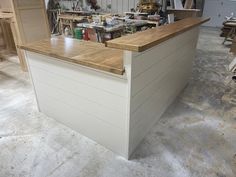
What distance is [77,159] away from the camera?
62.9 inches

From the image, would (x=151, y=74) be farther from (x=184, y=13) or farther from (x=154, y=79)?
(x=184, y=13)

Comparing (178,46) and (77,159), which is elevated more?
(178,46)

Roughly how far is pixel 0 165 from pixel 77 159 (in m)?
0.63

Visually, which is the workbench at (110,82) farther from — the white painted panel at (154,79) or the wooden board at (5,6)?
the wooden board at (5,6)

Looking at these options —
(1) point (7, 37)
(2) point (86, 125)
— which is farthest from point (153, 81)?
(1) point (7, 37)

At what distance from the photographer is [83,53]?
1.60 meters

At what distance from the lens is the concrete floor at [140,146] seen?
1506 mm

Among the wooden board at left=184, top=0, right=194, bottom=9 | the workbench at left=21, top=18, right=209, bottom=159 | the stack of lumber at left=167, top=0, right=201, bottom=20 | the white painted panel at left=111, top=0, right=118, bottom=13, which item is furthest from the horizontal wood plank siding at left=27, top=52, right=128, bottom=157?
the wooden board at left=184, top=0, right=194, bottom=9

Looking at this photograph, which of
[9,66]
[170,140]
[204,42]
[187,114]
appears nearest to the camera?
[170,140]

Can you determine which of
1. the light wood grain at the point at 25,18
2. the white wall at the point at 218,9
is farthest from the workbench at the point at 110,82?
the white wall at the point at 218,9

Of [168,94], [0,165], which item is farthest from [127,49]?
[0,165]

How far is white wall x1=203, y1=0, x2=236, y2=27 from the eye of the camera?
278 inches

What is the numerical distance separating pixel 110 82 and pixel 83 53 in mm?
420

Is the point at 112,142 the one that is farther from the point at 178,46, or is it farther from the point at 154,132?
the point at 178,46
